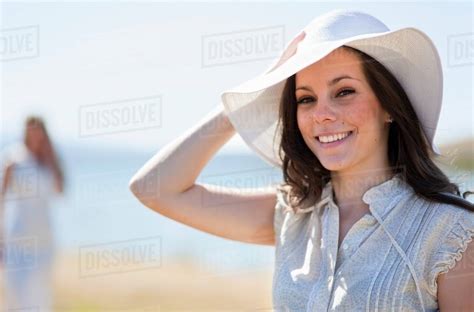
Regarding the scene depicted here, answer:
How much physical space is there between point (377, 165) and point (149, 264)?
912 centimetres

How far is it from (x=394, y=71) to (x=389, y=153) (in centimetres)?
22

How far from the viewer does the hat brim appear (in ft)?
7.39

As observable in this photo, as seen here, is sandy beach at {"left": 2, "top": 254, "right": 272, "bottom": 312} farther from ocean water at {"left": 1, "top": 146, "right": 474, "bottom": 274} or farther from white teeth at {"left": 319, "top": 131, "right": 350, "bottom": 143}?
white teeth at {"left": 319, "top": 131, "right": 350, "bottom": 143}

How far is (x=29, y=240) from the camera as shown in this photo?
4.39m

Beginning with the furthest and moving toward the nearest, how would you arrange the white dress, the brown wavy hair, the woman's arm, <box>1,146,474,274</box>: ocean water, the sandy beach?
<box>1,146,474,274</box>: ocean water → the sandy beach → the white dress → the woman's arm → the brown wavy hair

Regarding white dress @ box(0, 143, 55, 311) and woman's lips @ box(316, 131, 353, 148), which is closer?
woman's lips @ box(316, 131, 353, 148)

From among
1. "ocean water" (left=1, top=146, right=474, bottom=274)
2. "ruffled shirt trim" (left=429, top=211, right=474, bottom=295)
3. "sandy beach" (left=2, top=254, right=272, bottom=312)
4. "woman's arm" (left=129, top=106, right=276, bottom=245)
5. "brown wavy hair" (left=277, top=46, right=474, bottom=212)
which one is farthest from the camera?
"ocean water" (left=1, top=146, right=474, bottom=274)

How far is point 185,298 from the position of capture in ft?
28.7

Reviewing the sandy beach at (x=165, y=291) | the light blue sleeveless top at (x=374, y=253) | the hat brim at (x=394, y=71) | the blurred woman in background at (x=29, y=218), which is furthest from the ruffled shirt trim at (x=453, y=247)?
the sandy beach at (x=165, y=291)

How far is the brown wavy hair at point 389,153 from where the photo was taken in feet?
7.29

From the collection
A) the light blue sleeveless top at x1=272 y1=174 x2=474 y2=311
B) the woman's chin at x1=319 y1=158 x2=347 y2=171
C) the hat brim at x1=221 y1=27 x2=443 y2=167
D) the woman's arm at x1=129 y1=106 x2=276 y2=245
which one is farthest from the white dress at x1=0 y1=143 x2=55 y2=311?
the woman's chin at x1=319 y1=158 x2=347 y2=171

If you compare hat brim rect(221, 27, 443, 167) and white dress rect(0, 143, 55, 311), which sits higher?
hat brim rect(221, 27, 443, 167)

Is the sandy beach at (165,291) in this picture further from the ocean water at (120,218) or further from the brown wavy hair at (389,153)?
the brown wavy hair at (389,153)

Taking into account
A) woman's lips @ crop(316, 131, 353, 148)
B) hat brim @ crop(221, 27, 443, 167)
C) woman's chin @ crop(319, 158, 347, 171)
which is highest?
hat brim @ crop(221, 27, 443, 167)
